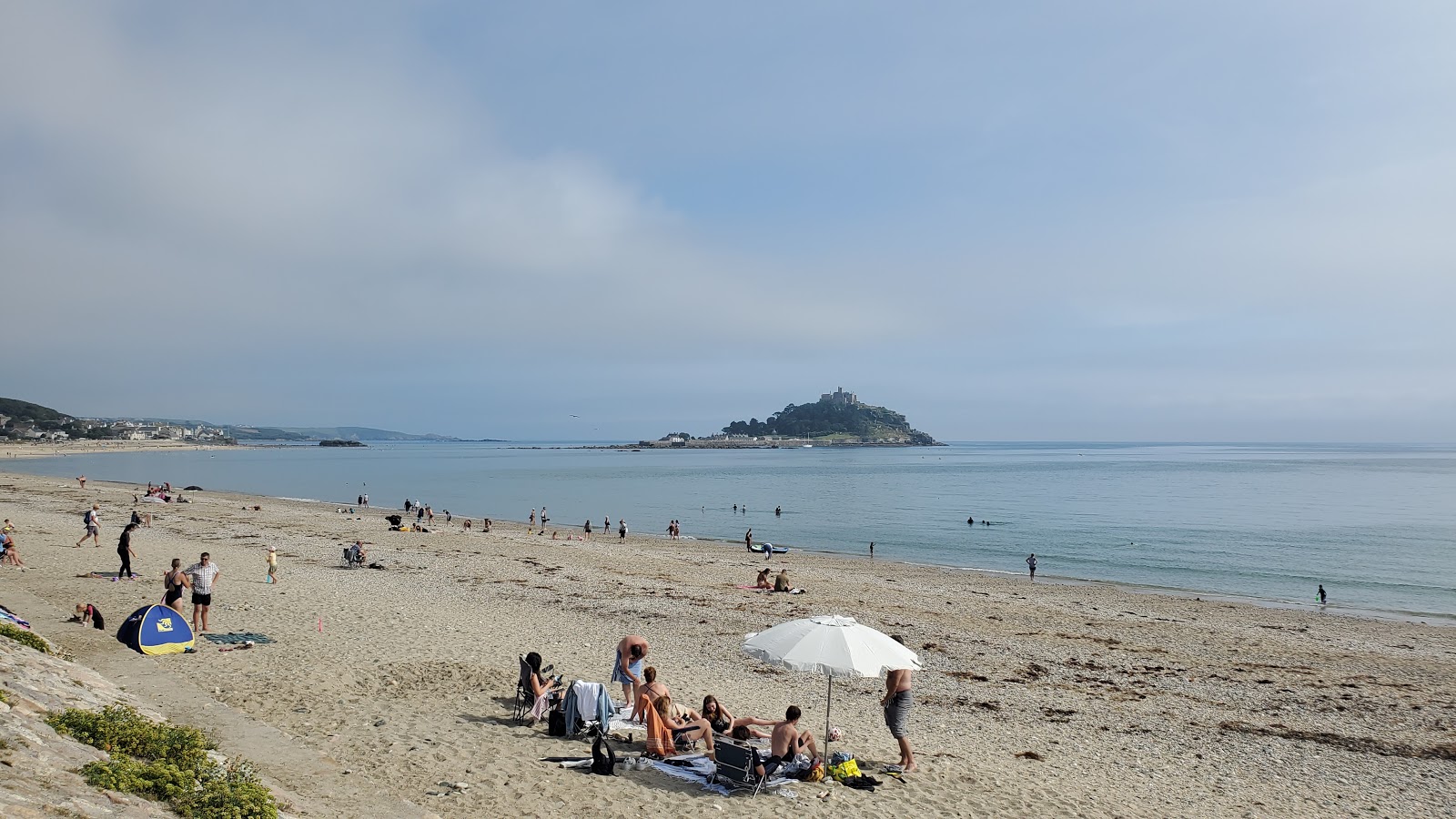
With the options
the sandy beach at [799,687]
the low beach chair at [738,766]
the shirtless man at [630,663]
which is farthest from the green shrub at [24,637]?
the low beach chair at [738,766]

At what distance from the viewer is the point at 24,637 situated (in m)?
9.48

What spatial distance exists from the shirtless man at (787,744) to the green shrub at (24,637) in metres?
8.84

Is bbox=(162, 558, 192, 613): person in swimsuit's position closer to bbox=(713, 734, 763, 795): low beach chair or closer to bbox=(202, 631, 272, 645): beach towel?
bbox=(202, 631, 272, 645): beach towel

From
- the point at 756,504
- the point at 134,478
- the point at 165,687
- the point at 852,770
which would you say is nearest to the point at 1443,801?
the point at 852,770

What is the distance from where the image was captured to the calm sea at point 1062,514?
35.0 meters

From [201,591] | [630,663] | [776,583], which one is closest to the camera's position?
[630,663]

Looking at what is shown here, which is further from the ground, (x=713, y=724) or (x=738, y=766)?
(x=738, y=766)

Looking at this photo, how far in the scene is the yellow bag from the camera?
29.8ft

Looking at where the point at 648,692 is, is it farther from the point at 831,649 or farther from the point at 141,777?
the point at 141,777

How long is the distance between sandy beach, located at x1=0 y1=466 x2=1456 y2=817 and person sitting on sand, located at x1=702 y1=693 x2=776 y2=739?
1.08 meters

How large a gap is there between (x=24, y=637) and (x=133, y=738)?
15.0ft

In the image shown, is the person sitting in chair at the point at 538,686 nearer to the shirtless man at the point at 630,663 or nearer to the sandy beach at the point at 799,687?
the sandy beach at the point at 799,687

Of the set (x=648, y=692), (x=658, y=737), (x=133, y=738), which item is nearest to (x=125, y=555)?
(x=133, y=738)

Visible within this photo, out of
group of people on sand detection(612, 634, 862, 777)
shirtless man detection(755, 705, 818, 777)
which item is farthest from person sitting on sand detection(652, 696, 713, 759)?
shirtless man detection(755, 705, 818, 777)
